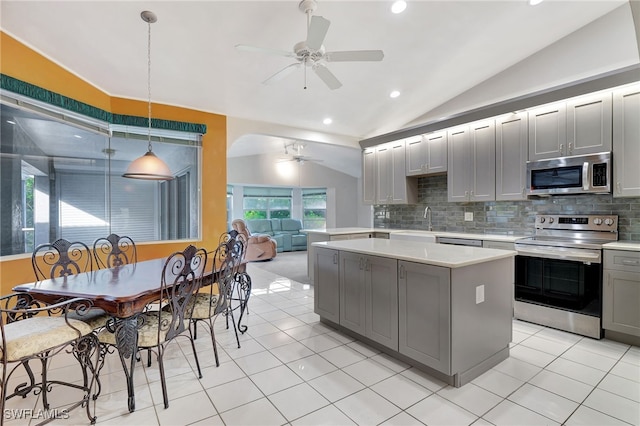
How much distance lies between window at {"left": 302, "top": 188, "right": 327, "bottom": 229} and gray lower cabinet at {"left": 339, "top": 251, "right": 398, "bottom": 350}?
7.57m

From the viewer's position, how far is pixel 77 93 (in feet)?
11.0

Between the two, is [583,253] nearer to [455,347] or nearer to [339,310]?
[455,347]

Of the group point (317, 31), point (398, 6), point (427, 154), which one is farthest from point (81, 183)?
point (427, 154)

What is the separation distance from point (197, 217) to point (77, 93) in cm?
195

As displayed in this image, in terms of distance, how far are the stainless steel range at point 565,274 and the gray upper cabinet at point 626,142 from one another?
390 mm

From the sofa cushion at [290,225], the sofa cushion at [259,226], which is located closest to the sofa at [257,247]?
the sofa cushion at [259,226]

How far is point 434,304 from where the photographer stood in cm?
214

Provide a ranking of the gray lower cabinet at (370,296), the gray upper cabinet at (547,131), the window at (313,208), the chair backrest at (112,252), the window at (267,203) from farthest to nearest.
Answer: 1. the window at (313,208)
2. the window at (267,203)
3. the gray upper cabinet at (547,131)
4. the chair backrest at (112,252)
5. the gray lower cabinet at (370,296)

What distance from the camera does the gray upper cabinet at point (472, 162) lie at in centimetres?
406

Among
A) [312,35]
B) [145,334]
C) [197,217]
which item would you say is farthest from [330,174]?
[145,334]

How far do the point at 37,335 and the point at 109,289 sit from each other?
0.40 metres

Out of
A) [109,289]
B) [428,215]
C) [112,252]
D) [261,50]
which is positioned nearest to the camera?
[109,289]

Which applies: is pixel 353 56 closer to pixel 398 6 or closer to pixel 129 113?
pixel 398 6

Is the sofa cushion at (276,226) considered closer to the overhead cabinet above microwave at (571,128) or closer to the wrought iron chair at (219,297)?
the wrought iron chair at (219,297)
